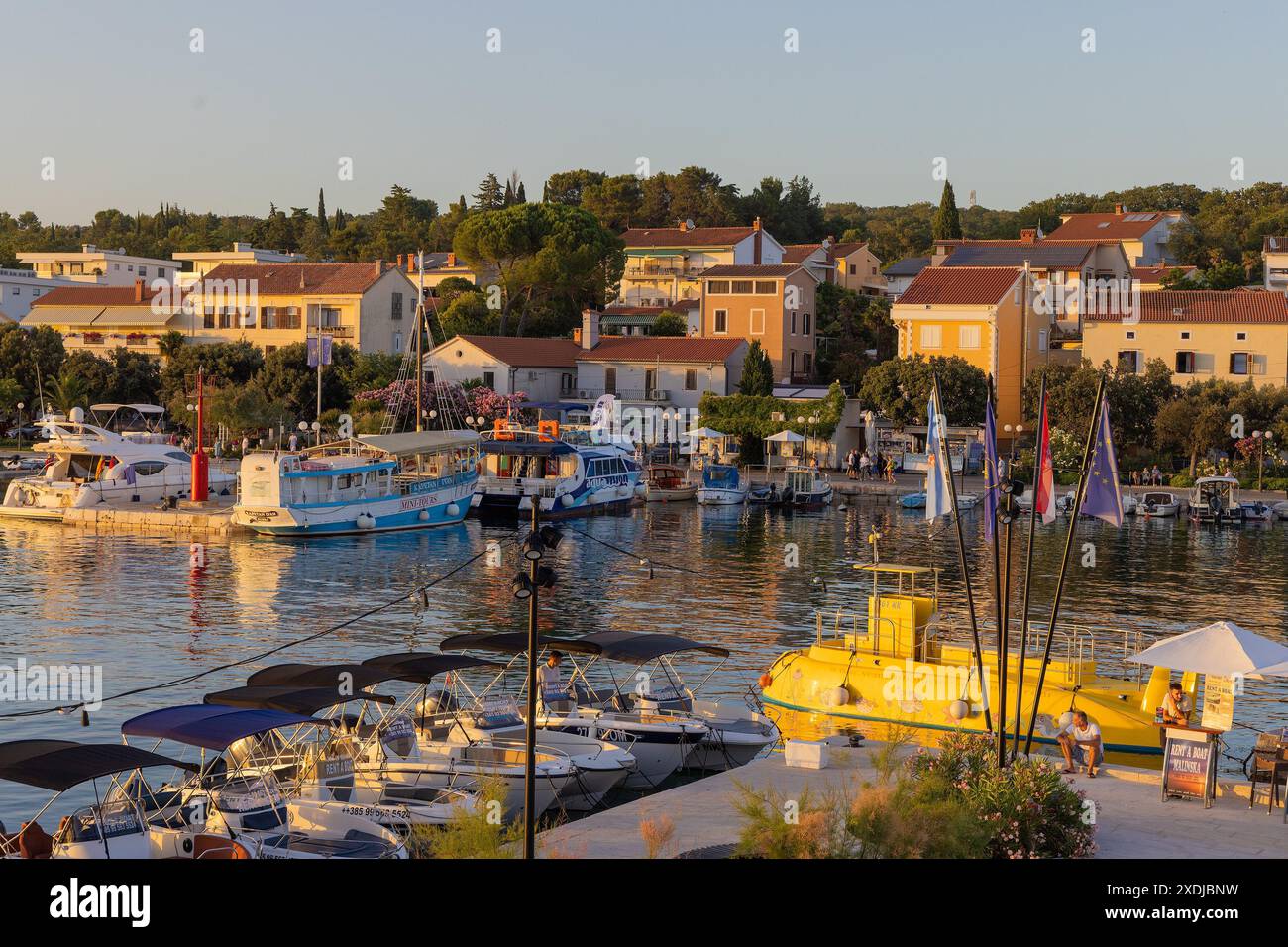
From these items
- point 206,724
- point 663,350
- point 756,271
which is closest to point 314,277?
point 663,350

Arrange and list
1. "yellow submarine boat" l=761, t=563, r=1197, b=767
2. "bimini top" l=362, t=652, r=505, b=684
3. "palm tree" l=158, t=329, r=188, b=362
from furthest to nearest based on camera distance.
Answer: "palm tree" l=158, t=329, r=188, b=362 → "bimini top" l=362, t=652, r=505, b=684 → "yellow submarine boat" l=761, t=563, r=1197, b=767

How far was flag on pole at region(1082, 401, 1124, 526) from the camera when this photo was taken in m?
21.1

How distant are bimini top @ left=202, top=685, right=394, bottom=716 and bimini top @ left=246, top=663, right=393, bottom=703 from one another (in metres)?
0.52

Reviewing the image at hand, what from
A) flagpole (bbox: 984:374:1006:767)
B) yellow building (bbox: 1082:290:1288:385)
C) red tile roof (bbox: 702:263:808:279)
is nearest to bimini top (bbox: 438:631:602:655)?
flagpole (bbox: 984:374:1006:767)

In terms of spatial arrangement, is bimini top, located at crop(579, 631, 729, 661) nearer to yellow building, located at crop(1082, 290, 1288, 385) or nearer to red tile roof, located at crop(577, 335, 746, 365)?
yellow building, located at crop(1082, 290, 1288, 385)

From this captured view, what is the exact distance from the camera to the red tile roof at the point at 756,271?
96438 millimetres

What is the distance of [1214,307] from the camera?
273 ft

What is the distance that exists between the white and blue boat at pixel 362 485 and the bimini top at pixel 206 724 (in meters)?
37.7

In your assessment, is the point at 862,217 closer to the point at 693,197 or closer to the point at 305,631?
the point at 693,197

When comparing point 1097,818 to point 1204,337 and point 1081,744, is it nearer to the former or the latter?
point 1081,744

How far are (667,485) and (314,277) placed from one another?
33802mm

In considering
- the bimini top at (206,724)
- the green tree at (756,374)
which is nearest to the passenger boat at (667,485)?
the green tree at (756,374)
